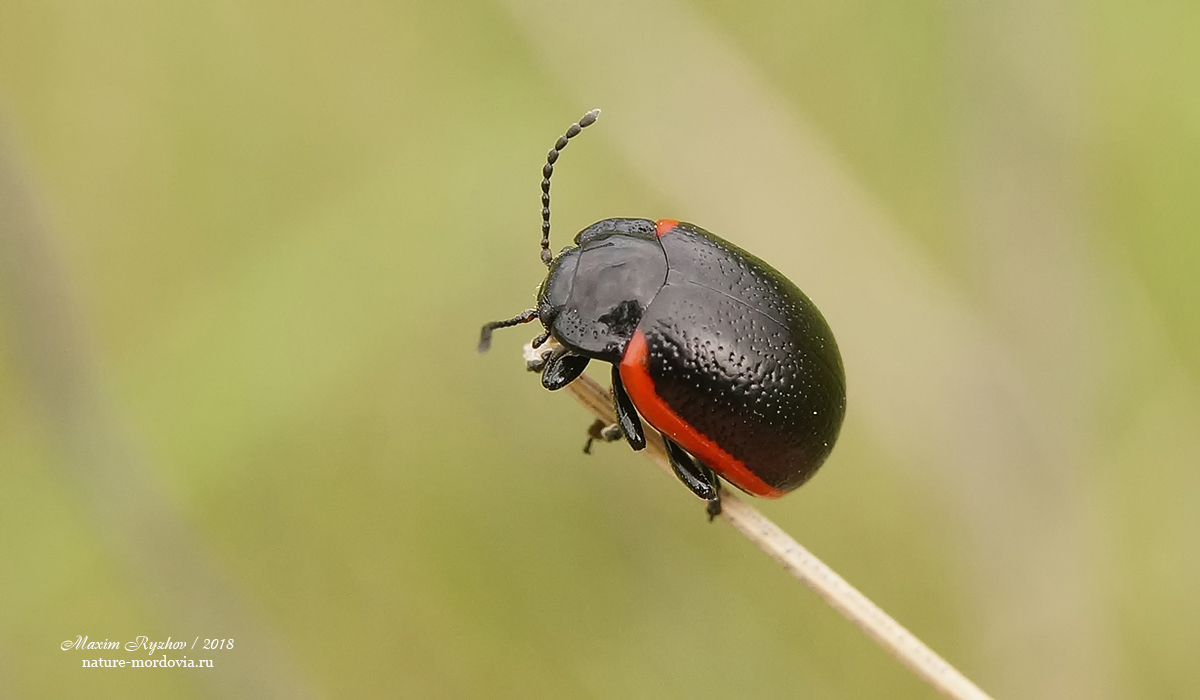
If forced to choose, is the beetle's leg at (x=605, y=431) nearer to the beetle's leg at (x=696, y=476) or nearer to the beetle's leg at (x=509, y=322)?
the beetle's leg at (x=696, y=476)

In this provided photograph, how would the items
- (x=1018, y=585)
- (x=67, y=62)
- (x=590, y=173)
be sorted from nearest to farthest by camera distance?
1. (x=1018, y=585)
2. (x=67, y=62)
3. (x=590, y=173)

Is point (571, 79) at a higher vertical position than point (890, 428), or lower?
higher

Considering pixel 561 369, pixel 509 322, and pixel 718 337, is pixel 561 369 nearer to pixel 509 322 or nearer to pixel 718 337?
pixel 509 322

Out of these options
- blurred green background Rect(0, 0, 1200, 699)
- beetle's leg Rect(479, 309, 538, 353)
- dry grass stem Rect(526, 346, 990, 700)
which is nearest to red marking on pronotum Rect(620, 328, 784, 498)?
dry grass stem Rect(526, 346, 990, 700)

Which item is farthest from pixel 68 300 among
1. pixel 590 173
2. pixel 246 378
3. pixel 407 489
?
pixel 590 173

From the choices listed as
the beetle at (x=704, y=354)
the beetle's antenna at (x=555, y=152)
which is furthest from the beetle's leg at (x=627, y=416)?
the beetle's antenna at (x=555, y=152)

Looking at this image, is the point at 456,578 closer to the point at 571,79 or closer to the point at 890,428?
the point at 890,428

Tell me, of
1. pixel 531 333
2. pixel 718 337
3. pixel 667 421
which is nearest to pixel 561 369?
pixel 667 421
